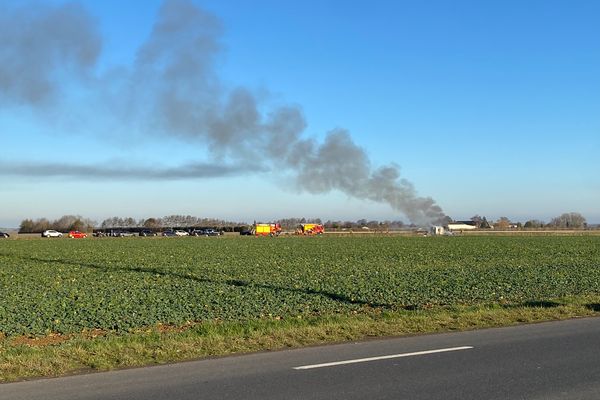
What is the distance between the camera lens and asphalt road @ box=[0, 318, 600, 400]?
684 centimetres

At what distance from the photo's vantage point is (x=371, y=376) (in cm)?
764

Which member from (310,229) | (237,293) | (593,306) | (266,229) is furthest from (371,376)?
(310,229)

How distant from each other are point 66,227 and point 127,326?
7071 inches

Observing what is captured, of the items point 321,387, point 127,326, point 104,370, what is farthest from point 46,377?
point 127,326

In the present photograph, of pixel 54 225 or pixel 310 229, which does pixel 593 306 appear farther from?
pixel 54 225

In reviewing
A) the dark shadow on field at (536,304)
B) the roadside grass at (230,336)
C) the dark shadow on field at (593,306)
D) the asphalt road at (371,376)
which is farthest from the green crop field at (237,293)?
the asphalt road at (371,376)

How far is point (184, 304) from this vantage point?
50.6 ft

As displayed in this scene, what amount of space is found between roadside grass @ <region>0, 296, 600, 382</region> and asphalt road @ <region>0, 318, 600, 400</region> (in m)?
0.57

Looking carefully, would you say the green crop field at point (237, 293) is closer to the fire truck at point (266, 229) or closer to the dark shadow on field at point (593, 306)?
the dark shadow on field at point (593, 306)

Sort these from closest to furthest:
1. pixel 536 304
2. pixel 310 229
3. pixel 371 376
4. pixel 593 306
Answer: pixel 371 376, pixel 593 306, pixel 536 304, pixel 310 229

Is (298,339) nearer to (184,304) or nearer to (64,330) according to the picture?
(64,330)

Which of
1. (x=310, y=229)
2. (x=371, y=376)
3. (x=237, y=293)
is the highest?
(x=310, y=229)

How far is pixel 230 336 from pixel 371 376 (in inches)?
145

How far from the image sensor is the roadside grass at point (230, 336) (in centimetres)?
866
